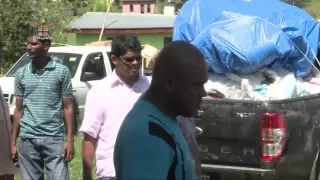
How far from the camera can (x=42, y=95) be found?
6.01 meters

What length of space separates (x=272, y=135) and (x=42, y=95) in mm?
2426

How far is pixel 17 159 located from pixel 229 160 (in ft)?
7.71

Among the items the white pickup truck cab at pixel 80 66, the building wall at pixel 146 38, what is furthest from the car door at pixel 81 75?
the building wall at pixel 146 38

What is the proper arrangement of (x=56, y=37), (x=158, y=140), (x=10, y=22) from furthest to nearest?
(x=56, y=37), (x=10, y=22), (x=158, y=140)

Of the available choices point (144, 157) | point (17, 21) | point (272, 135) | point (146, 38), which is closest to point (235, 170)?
point (272, 135)

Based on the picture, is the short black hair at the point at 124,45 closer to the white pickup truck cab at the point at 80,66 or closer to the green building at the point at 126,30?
the white pickup truck cab at the point at 80,66

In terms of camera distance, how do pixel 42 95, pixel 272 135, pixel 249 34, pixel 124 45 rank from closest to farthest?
pixel 124 45 → pixel 42 95 → pixel 272 135 → pixel 249 34

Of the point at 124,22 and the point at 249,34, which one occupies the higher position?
the point at 249,34

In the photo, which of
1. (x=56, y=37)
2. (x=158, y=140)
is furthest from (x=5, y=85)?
(x=56, y=37)

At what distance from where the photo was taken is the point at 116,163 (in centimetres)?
259

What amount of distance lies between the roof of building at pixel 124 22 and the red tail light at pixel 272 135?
85.7 feet

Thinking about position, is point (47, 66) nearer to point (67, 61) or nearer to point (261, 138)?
point (261, 138)

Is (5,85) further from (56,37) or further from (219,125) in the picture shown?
(56,37)

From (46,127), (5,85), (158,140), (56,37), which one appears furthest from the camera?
(56,37)
